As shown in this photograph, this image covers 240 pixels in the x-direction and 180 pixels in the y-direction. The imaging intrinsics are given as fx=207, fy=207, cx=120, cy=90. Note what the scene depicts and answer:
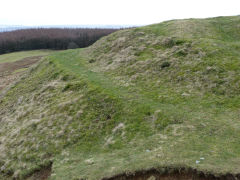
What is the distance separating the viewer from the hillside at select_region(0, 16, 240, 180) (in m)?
10.5

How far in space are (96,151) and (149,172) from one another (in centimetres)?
470

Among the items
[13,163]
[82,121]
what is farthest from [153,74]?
[13,163]

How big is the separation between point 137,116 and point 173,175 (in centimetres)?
619

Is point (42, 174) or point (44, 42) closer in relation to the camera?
point (42, 174)

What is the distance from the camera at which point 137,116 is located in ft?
49.3

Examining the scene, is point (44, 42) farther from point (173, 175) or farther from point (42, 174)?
point (173, 175)

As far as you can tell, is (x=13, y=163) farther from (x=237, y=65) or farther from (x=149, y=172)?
(x=237, y=65)

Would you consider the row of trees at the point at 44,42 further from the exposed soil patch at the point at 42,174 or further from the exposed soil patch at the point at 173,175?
the exposed soil patch at the point at 173,175

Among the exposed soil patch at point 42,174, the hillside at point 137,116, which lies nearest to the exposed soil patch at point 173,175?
the hillside at point 137,116

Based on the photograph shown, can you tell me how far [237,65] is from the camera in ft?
59.8

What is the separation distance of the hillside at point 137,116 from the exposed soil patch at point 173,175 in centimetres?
5

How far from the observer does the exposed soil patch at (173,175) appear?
28.1 ft

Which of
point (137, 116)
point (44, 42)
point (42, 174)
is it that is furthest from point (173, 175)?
point (44, 42)

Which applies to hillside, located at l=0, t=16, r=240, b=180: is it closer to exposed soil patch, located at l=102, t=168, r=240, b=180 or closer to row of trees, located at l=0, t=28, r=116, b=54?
exposed soil patch, located at l=102, t=168, r=240, b=180
